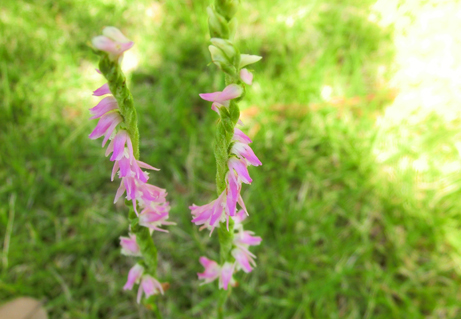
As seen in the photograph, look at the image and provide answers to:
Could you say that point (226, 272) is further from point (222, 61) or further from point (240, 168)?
point (222, 61)

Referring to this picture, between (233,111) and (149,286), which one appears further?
(149,286)

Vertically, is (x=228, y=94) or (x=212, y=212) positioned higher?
(x=228, y=94)

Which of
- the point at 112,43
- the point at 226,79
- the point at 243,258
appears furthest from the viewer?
the point at 243,258

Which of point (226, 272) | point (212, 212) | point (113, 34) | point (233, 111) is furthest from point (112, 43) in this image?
point (226, 272)

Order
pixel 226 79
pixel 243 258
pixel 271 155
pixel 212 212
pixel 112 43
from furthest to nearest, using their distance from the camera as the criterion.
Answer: pixel 271 155 < pixel 243 258 < pixel 212 212 < pixel 226 79 < pixel 112 43

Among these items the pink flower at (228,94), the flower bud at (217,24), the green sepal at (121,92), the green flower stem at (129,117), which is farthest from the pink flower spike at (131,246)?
the flower bud at (217,24)

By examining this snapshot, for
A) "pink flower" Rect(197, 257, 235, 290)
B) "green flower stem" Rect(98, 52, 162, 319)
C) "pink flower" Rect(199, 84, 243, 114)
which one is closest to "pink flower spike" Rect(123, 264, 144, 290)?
"green flower stem" Rect(98, 52, 162, 319)
